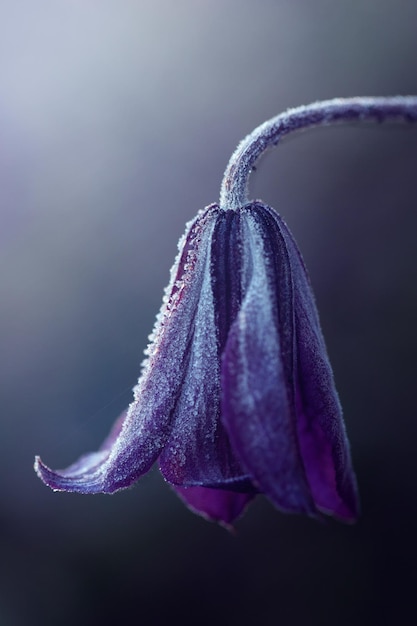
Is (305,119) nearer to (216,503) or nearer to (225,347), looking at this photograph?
(225,347)

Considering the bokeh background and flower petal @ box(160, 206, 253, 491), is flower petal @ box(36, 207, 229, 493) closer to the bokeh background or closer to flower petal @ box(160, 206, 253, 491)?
flower petal @ box(160, 206, 253, 491)

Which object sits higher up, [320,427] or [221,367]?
[221,367]

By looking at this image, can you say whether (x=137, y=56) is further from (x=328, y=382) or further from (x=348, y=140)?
(x=328, y=382)

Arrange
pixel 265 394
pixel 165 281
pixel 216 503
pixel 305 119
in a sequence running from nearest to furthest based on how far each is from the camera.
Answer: pixel 265 394
pixel 305 119
pixel 216 503
pixel 165 281

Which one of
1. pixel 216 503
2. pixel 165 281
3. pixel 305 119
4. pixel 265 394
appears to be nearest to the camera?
pixel 265 394

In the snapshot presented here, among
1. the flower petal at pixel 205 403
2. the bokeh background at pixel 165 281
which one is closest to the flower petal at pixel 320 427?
the flower petal at pixel 205 403

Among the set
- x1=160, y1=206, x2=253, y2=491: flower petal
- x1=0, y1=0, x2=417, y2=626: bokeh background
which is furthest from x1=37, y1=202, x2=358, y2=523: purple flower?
x1=0, y1=0, x2=417, y2=626: bokeh background

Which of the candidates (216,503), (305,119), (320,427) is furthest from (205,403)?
(305,119)

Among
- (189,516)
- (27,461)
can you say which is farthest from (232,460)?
(27,461)
